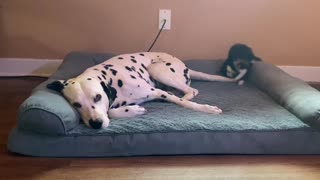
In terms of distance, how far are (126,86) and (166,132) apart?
1.55 feet

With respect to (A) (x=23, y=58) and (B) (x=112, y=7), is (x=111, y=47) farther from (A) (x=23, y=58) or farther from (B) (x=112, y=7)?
(A) (x=23, y=58)

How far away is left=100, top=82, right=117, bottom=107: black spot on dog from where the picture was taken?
2526mm

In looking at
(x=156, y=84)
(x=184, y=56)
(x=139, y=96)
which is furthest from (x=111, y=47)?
(x=139, y=96)

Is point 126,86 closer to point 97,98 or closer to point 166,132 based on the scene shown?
point 97,98

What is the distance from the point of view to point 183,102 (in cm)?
277

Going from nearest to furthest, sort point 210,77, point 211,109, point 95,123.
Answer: point 95,123, point 211,109, point 210,77

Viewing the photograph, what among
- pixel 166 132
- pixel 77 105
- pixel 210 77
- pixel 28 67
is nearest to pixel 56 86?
pixel 77 105

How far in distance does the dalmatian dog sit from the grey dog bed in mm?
61

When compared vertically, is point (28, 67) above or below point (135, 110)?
below

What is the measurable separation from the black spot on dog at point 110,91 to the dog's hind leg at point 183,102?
0.28 metres

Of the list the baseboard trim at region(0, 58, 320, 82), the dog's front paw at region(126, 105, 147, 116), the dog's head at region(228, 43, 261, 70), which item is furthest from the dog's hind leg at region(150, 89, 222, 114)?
the baseboard trim at region(0, 58, 320, 82)

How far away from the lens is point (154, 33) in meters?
3.87

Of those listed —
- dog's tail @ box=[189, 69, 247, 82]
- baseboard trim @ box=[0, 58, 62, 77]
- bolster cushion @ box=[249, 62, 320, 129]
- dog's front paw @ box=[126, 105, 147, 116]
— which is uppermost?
bolster cushion @ box=[249, 62, 320, 129]

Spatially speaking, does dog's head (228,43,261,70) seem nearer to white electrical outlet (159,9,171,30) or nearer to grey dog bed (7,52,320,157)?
white electrical outlet (159,9,171,30)
